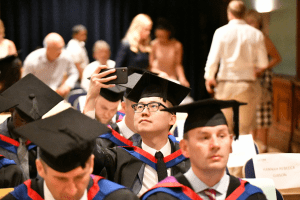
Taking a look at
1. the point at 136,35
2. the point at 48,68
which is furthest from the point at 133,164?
the point at 48,68

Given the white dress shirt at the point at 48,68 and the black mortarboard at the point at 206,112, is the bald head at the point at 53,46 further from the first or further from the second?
the black mortarboard at the point at 206,112

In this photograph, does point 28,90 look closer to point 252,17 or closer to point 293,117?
point 252,17

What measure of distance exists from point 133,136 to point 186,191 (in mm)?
1170

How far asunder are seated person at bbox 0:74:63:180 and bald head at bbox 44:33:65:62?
2.63m

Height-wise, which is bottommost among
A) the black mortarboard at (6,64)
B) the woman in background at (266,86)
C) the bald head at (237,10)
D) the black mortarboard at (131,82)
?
the woman in background at (266,86)

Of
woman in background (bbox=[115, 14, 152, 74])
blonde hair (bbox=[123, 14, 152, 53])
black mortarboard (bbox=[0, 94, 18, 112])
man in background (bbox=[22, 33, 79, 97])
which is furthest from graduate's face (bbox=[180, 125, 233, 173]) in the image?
man in background (bbox=[22, 33, 79, 97])

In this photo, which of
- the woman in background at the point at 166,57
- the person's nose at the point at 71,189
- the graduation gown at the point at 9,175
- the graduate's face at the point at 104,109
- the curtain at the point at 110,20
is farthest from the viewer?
the curtain at the point at 110,20

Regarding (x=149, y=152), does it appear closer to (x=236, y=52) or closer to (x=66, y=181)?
(x=66, y=181)

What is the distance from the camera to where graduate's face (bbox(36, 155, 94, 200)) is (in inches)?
66.5

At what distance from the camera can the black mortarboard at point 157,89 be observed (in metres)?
2.59

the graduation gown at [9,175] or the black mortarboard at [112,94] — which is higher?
the black mortarboard at [112,94]

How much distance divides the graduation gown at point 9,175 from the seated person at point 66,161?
735 mm

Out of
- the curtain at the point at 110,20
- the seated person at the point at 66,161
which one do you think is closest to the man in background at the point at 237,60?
the seated person at the point at 66,161

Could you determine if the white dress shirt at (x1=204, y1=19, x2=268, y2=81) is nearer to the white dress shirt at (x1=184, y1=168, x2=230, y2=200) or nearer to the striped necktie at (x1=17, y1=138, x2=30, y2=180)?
the striped necktie at (x1=17, y1=138, x2=30, y2=180)
